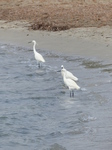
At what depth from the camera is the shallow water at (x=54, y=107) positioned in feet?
30.3

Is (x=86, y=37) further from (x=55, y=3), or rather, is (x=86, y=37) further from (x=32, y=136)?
(x=32, y=136)

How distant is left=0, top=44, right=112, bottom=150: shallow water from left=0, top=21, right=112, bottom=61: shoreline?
709 millimetres

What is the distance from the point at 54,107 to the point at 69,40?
25.8 feet

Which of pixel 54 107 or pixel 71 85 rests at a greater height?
pixel 71 85

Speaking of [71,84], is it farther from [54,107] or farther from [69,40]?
[69,40]

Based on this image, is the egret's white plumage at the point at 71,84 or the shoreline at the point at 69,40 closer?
the egret's white plumage at the point at 71,84

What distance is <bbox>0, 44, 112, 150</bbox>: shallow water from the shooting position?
9.23 m

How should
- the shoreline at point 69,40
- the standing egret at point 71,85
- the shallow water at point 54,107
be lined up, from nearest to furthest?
the shallow water at point 54,107
the standing egret at point 71,85
the shoreline at point 69,40

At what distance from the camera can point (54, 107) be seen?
1146cm

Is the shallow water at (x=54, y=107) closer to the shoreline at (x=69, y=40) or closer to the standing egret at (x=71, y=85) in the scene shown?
the standing egret at (x=71, y=85)

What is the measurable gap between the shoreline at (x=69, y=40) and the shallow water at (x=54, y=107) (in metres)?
0.71

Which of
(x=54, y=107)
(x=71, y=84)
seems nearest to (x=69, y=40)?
(x=71, y=84)

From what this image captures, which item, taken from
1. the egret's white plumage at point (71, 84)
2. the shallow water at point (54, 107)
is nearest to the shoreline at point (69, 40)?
the shallow water at point (54, 107)

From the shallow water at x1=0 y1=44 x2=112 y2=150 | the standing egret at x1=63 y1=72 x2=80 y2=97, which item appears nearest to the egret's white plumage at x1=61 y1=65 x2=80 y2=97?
the standing egret at x1=63 y1=72 x2=80 y2=97
